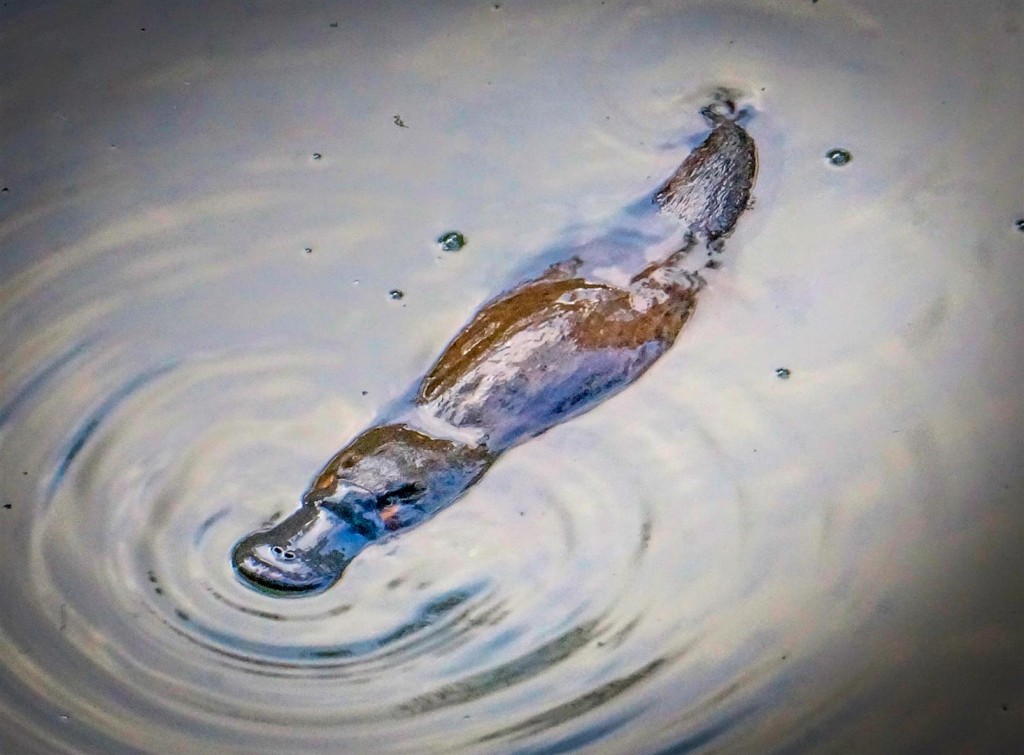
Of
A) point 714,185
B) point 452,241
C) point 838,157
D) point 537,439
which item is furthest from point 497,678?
point 838,157

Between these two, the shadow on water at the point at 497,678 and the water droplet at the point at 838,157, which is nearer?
the shadow on water at the point at 497,678

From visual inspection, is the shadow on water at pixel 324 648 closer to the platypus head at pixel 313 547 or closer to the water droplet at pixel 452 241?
the platypus head at pixel 313 547

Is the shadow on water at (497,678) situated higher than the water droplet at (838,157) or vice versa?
the water droplet at (838,157)

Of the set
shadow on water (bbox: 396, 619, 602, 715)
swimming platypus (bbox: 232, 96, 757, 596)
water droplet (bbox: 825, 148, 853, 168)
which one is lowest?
shadow on water (bbox: 396, 619, 602, 715)

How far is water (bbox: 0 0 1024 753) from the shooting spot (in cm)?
165

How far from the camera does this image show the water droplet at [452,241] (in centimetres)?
Answer: 185

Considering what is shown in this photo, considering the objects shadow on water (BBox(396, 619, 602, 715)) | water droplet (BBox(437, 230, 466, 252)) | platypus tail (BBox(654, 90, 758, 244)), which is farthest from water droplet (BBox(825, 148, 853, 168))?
shadow on water (BBox(396, 619, 602, 715))

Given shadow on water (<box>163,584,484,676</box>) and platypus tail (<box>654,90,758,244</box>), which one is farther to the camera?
platypus tail (<box>654,90,758,244</box>)

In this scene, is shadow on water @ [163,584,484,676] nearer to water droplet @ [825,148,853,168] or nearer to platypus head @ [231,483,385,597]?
platypus head @ [231,483,385,597]

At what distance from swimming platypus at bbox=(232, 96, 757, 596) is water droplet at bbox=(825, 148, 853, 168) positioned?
14.3 inches

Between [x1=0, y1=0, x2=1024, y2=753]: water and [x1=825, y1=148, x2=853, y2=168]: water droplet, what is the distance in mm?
17

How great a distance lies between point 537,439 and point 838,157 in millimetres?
771

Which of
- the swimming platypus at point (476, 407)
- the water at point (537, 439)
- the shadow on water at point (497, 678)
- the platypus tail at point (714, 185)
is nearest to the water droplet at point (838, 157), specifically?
the water at point (537, 439)

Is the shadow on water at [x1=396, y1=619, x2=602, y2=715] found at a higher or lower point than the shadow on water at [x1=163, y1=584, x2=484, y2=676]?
lower
